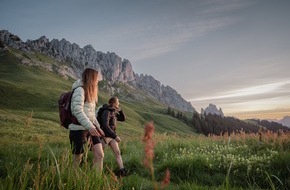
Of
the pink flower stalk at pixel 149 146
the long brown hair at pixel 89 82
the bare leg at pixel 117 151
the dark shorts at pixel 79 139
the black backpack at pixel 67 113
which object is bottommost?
the bare leg at pixel 117 151

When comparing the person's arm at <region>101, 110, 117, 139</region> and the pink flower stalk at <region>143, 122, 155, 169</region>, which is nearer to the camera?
the pink flower stalk at <region>143, 122, 155, 169</region>

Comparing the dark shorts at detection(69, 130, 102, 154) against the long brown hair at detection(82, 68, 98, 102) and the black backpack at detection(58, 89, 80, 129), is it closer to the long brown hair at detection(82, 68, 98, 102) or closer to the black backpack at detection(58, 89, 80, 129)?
the black backpack at detection(58, 89, 80, 129)

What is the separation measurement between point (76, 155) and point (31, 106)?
245 feet

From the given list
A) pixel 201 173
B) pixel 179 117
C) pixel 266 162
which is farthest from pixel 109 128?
pixel 179 117

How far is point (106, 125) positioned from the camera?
8.32m

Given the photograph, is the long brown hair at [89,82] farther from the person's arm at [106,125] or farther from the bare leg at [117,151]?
the bare leg at [117,151]

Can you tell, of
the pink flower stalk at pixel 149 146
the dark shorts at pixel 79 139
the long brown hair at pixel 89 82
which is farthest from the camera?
the long brown hair at pixel 89 82

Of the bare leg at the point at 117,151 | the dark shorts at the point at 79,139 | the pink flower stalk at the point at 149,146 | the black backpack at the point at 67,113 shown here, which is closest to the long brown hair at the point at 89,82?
the black backpack at the point at 67,113

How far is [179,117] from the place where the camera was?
17175 centimetres

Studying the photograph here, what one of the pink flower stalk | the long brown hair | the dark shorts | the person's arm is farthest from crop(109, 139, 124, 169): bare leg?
the pink flower stalk

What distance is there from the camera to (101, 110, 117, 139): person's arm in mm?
8211

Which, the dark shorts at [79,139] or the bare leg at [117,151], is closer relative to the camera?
the dark shorts at [79,139]

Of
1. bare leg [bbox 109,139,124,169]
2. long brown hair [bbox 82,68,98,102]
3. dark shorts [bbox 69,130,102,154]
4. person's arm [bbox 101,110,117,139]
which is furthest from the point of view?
person's arm [bbox 101,110,117,139]

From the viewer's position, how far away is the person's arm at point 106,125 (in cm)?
821
